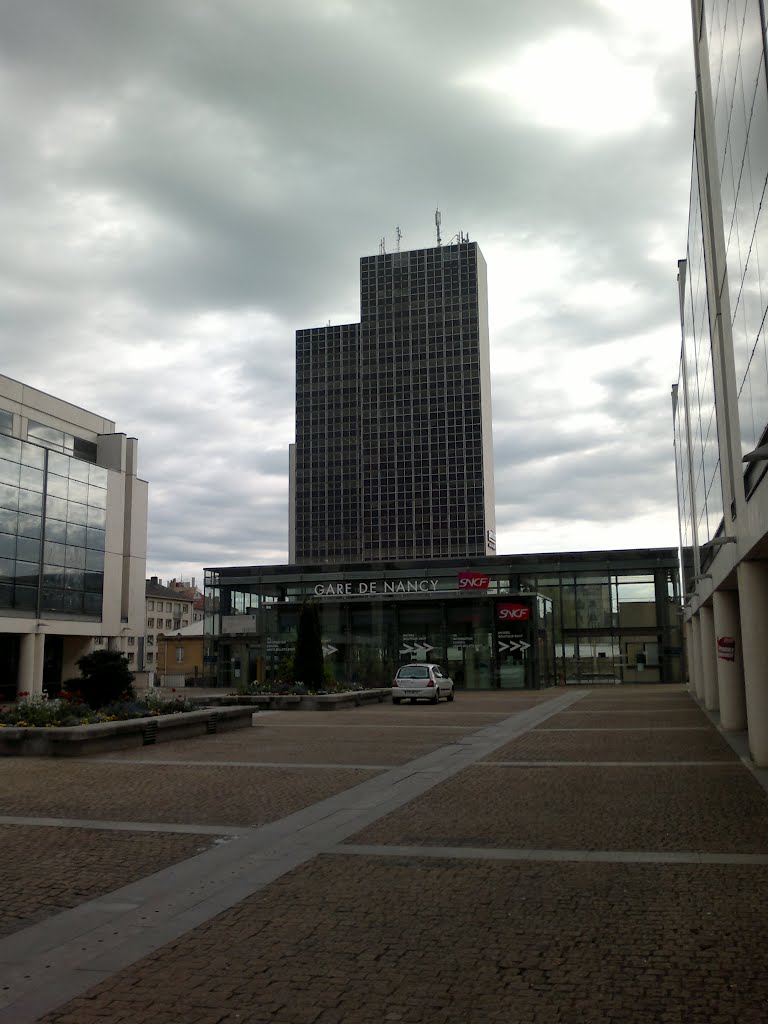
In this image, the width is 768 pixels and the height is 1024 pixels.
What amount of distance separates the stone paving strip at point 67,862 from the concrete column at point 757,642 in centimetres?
906

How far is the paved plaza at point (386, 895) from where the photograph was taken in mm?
4950

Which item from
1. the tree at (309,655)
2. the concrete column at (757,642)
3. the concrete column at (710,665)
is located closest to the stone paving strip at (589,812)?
the concrete column at (757,642)

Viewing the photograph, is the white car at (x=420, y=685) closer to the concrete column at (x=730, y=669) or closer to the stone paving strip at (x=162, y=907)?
the concrete column at (x=730, y=669)

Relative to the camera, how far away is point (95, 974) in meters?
5.36

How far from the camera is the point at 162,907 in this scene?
674 centimetres

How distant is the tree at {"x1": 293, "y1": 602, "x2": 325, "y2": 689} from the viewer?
113 ft

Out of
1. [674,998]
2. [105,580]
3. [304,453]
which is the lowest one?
[674,998]

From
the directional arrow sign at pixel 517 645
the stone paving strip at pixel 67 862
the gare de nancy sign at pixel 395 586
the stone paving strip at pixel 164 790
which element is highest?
the gare de nancy sign at pixel 395 586

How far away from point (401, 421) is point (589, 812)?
505 feet

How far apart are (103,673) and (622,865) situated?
1625 cm

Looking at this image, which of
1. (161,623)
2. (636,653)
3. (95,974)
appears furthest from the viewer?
(161,623)

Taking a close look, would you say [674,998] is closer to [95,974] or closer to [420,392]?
[95,974]

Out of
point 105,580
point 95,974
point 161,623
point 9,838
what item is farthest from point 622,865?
point 161,623

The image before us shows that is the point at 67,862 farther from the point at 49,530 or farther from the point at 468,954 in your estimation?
the point at 49,530
